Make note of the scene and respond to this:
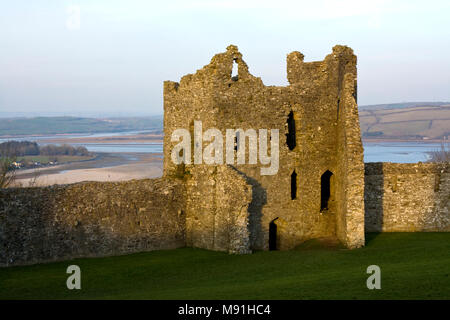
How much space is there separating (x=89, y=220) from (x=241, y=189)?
6.16 metres

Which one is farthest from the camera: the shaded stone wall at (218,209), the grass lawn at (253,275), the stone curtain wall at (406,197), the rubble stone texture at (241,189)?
the stone curtain wall at (406,197)

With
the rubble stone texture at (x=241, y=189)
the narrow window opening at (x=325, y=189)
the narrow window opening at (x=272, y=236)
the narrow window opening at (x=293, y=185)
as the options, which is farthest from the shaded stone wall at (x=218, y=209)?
the narrow window opening at (x=325, y=189)

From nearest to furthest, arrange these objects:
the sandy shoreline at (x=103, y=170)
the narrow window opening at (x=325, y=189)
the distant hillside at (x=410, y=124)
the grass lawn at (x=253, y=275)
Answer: the grass lawn at (x=253, y=275), the narrow window opening at (x=325, y=189), the sandy shoreline at (x=103, y=170), the distant hillside at (x=410, y=124)

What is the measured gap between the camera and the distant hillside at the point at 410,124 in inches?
5910

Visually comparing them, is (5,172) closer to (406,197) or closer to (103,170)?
(406,197)

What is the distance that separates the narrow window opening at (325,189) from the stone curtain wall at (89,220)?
664 centimetres

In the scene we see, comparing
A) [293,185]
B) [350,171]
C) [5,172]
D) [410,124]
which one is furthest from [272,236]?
[410,124]

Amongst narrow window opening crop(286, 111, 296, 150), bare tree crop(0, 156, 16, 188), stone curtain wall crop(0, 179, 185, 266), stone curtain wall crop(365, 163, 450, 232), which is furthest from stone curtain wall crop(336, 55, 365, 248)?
bare tree crop(0, 156, 16, 188)

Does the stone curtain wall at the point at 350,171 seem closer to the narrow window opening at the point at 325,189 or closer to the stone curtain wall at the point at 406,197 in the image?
the narrow window opening at the point at 325,189

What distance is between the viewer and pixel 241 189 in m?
26.0

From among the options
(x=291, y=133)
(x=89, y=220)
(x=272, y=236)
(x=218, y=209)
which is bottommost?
(x=272, y=236)

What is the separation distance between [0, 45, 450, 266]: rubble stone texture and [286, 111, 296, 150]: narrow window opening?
0.05 meters
